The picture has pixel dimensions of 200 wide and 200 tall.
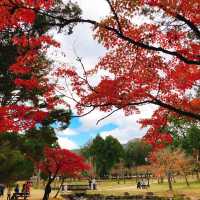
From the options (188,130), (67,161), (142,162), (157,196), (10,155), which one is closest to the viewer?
(10,155)

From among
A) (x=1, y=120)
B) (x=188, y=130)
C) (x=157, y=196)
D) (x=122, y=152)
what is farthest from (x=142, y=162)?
(x=1, y=120)

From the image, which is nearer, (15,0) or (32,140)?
(15,0)

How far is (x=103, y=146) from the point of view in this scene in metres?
83.3

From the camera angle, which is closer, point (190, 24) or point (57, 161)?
point (190, 24)

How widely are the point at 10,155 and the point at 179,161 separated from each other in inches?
1270

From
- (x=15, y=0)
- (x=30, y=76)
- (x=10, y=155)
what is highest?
(x=30, y=76)

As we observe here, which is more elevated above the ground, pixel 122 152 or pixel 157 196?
pixel 122 152

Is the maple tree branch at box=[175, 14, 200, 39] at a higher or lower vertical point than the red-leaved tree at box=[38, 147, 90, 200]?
higher

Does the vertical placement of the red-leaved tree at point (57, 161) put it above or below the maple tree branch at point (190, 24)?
below

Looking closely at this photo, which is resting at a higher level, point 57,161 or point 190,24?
point 190,24

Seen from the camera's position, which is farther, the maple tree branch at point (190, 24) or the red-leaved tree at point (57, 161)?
the red-leaved tree at point (57, 161)

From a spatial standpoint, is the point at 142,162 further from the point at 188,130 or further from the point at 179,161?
the point at 179,161

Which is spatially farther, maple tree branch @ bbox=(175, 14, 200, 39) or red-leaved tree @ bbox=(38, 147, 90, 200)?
red-leaved tree @ bbox=(38, 147, 90, 200)

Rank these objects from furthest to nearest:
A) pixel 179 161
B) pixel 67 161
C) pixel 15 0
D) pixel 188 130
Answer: pixel 188 130
pixel 179 161
pixel 67 161
pixel 15 0
